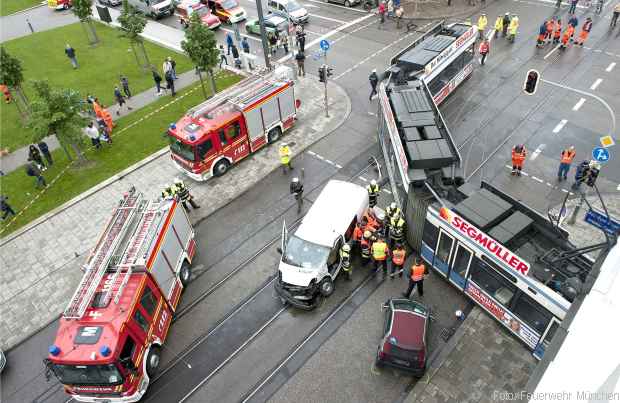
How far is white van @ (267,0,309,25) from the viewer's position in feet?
106

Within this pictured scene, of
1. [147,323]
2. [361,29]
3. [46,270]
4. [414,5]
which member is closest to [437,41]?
[361,29]

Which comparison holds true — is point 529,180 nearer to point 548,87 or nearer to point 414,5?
point 548,87

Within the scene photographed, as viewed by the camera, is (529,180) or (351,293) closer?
(351,293)

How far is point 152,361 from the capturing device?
12.9 meters

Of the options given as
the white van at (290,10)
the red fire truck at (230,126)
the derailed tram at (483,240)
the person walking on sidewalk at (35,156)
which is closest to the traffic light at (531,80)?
the derailed tram at (483,240)

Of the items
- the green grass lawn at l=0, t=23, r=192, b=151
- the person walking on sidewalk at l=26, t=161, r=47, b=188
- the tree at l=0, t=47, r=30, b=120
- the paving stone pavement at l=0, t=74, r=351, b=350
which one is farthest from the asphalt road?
the tree at l=0, t=47, r=30, b=120

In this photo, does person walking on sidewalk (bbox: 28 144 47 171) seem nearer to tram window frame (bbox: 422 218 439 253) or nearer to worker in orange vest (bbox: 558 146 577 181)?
tram window frame (bbox: 422 218 439 253)

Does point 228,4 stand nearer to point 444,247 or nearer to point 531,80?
point 531,80

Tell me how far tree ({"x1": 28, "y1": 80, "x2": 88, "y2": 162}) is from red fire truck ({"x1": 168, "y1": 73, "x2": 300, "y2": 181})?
4.39 metres

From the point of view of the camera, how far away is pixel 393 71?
1989cm

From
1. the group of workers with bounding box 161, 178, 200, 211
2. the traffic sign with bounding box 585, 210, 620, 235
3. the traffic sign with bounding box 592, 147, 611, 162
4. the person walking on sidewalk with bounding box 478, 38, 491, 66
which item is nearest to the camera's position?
the traffic sign with bounding box 585, 210, 620, 235

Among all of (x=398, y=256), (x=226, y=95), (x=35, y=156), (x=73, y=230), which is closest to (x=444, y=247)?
(x=398, y=256)

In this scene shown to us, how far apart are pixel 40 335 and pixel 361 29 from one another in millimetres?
27264

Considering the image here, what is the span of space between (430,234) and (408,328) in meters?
3.16
